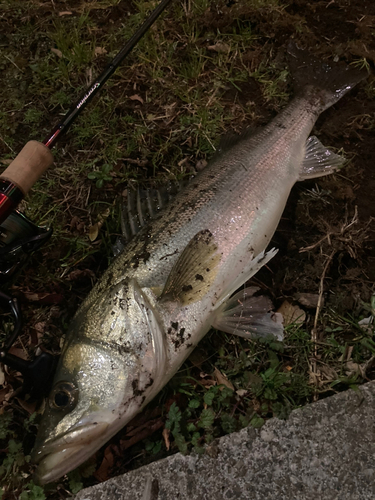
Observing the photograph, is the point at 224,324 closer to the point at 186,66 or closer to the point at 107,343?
the point at 107,343

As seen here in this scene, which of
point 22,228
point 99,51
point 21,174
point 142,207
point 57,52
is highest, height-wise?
point 57,52

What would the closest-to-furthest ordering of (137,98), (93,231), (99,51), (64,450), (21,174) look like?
(64,450)
(21,174)
(93,231)
(137,98)
(99,51)

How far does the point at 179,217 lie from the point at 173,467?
5.35 feet

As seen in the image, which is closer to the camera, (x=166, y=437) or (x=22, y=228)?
(x=166, y=437)

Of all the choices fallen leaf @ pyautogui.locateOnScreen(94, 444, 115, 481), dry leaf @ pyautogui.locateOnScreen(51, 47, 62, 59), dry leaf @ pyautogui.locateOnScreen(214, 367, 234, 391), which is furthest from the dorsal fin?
dry leaf @ pyautogui.locateOnScreen(51, 47, 62, 59)

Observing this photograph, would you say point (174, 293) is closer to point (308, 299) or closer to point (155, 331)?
point (155, 331)

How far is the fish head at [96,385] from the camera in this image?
82.1 inches

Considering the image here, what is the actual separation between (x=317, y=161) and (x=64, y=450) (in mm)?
2761

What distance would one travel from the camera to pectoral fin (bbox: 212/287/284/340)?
2.64 meters

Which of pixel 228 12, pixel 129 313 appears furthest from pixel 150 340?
pixel 228 12

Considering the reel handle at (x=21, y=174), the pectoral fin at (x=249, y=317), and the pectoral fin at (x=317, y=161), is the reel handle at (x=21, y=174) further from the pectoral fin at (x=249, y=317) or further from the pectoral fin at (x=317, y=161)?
the pectoral fin at (x=317, y=161)

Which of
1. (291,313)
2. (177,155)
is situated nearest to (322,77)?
(177,155)

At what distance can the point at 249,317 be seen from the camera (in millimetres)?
2734

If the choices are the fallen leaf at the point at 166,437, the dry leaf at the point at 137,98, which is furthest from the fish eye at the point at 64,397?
the dry leaf at the point at 137,98
